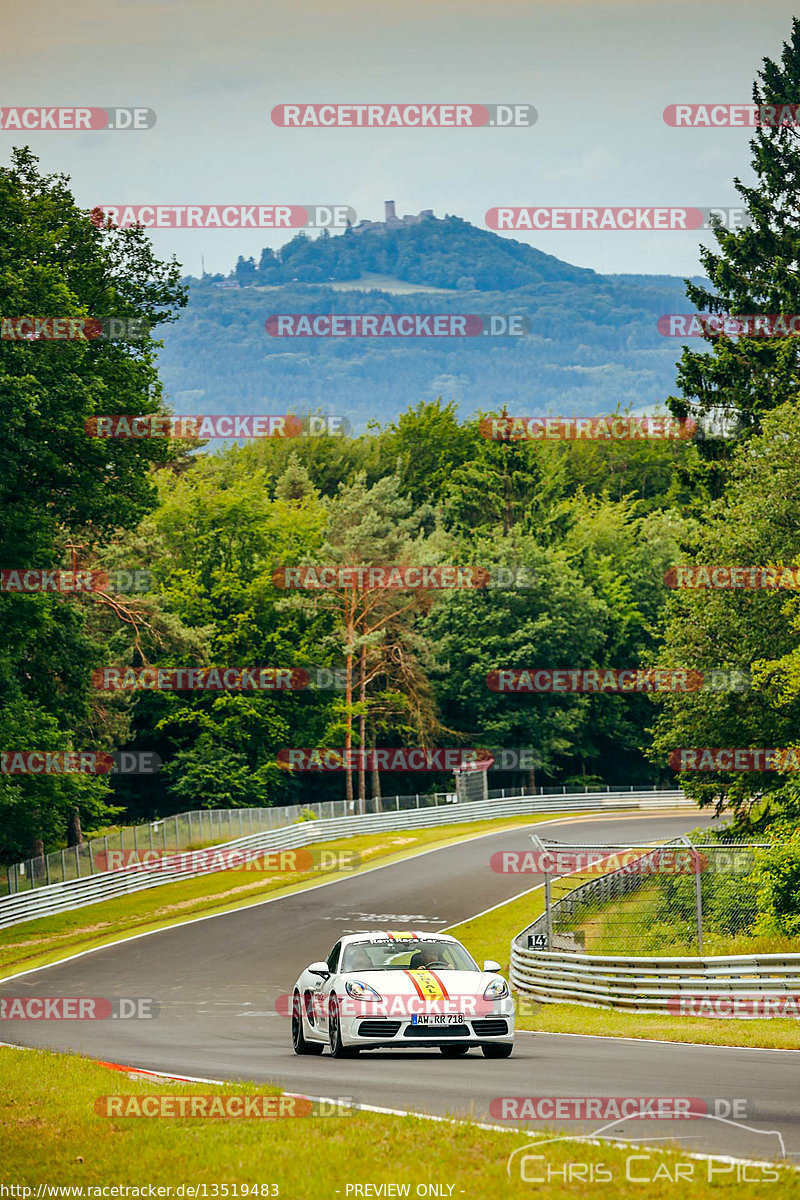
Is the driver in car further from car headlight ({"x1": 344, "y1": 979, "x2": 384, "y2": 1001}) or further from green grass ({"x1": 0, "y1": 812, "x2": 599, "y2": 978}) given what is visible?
green grass ({"x1": 0, "y1": 812, "x2": 599, "y2": 978})

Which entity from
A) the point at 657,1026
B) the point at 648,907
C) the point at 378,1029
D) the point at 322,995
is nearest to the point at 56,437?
the point at 648,907

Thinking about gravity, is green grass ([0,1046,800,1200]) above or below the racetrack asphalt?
above

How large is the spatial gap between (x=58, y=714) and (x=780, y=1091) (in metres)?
37.1

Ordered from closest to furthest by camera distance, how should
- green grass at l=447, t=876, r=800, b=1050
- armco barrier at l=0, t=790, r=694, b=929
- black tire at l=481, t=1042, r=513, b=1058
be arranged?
black tire at l=481, t=1042, r=513, b=1058, green grass at l=447, t=876, r=800, b=1050, armco barrier at l=0, t=790, r=694, b=929

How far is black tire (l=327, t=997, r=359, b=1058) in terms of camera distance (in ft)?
50.4

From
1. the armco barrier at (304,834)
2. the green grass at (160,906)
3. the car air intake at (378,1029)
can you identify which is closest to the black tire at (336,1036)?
the car air intake at (378,1029)

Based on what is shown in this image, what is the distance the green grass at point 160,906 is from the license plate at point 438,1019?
74.0 ft

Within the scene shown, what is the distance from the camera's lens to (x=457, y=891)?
4559cm

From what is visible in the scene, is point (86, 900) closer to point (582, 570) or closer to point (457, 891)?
point (457, 891)

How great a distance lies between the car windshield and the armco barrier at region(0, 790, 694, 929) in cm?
2790

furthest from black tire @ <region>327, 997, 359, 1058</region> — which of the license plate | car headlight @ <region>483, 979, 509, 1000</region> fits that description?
car headlight @ <region>483, 979, 509, 1000</region>

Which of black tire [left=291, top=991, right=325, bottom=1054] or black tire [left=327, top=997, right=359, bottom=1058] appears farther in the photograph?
black tire [left=291, top=991, right=325, bottom=1054]

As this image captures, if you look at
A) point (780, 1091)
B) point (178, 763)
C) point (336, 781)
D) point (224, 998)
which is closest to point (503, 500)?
point (336, 781)

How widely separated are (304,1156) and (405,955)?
802 centimetres
